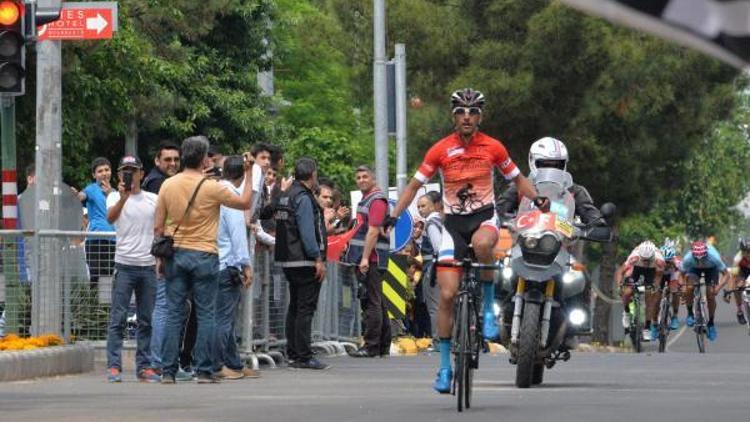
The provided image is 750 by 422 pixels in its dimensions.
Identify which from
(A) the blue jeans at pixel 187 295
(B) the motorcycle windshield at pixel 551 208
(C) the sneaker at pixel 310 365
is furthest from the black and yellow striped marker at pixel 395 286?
(B) the motorcycle windshield at pixel 551 208

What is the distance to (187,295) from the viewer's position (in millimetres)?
13680

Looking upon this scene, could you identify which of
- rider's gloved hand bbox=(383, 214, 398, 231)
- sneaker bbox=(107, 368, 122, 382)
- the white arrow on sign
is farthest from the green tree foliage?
rider's gloved hand bbox=(383, 214, 398, 231)

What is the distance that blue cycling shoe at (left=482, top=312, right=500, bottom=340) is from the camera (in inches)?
481

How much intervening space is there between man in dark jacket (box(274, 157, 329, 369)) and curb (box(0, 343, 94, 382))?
1763 mm

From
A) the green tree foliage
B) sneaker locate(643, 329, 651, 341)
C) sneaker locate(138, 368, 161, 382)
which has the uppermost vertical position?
the green tree foliage

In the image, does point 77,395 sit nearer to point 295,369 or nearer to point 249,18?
point 295,369

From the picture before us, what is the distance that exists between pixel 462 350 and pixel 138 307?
16.4ft

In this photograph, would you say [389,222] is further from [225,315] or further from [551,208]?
[225,315]

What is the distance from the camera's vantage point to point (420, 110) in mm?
42406

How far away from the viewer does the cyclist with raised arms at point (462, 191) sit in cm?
1075

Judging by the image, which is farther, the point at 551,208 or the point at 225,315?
the point at 225,315

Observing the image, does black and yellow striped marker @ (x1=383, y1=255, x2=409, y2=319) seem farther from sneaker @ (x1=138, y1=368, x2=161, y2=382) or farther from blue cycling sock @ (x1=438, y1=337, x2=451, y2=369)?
blue cycling sock @ (x1=438, y1=337, x2=451, y2=369)

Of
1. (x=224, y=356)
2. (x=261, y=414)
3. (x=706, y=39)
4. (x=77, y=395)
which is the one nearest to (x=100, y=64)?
(x=224, y=356)

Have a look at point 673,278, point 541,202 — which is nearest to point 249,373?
point 541,202
